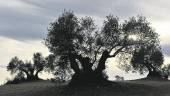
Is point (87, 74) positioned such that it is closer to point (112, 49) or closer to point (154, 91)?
point (112, 49)

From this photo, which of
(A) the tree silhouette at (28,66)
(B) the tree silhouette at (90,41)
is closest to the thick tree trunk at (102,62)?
(B) the tree silhouette at (90,41)

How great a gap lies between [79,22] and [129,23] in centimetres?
896

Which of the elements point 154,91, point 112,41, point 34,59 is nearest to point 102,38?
point 112,41

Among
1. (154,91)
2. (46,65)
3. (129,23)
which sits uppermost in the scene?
(129,23)

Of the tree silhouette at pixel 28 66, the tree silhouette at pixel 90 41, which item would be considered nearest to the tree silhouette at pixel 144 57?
the tree silhouette at pixel 90 41

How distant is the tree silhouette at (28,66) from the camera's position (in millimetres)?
126238

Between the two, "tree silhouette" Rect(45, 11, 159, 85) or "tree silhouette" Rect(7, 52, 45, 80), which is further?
"tree silhouette" Rect(7, 52, 45, 80)

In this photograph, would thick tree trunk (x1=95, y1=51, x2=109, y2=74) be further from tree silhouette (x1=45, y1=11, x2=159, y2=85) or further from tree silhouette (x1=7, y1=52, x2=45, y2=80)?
tree silhouette (x1=7, y1=52, x2=45, y2=80)

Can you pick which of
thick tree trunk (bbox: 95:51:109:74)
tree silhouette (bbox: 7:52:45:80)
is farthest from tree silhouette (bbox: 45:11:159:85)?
tree silhouette (bbox: 7:52:45:80)

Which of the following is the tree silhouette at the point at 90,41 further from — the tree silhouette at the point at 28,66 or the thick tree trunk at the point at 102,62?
the tree silhouette at the point at 28,66

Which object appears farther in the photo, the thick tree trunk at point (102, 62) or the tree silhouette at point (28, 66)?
the tree silhouette at point (28, 66)

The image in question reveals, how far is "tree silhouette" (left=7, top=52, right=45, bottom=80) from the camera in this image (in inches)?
4970

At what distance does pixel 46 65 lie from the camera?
83.2m

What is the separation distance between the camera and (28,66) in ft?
422
